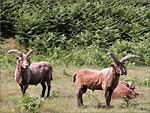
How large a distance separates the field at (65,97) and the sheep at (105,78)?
390mm

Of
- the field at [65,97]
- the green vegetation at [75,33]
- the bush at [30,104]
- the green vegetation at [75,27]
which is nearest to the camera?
the bush at [30,104]

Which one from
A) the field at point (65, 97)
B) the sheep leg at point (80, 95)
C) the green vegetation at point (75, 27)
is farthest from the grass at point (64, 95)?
the green vegetation at point (75, 27)

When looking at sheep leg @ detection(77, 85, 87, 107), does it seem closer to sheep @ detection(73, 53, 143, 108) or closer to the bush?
sheep @ detection(73, 53, 143, 108)

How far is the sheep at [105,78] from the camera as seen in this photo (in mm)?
12573

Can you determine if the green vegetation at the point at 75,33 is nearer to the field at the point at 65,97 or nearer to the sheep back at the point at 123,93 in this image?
the field at the point at 65,97

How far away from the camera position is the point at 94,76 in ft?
42.8

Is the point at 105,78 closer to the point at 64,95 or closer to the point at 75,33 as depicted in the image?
the point at 64,95

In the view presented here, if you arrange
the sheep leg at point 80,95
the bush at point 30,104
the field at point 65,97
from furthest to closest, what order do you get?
1. the sheep leg at point 80,95
2. the field at point 65,97
3. the bush at point 30,104

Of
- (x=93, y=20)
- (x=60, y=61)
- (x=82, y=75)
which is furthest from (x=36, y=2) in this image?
(x=82, y=75)

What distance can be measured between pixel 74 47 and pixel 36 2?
16.5 feet

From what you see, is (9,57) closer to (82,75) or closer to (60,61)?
(60,61)

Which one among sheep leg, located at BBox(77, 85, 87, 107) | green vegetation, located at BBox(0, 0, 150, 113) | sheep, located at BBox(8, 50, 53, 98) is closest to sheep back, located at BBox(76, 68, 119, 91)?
sheep leg, located at BBox(77, 85, 87, 107)

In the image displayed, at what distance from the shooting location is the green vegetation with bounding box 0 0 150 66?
27.1 metres

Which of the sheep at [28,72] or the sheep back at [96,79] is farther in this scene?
the sheep at [28,72]
